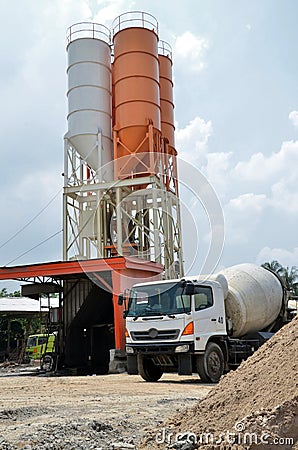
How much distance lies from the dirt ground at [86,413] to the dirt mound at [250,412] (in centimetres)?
50

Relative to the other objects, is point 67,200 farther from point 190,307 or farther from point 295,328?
point 295,328

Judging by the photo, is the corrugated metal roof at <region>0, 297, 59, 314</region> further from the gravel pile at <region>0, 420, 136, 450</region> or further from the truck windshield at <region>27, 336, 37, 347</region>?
the gravel pile at <region>0, 420, 136, 450</region>

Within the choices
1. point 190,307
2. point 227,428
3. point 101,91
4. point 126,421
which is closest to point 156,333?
point 190,307

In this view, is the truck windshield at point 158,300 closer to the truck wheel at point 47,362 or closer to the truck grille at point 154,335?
the truck grille at point 154,335

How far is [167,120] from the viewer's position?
28375mm

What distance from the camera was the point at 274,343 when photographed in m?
7.35

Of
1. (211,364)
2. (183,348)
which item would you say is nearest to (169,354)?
(183,348)

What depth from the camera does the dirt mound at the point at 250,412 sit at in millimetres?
4871

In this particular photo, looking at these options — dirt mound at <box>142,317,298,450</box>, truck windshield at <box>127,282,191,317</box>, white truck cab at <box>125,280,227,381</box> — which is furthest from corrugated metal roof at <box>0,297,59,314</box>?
dirt mound at <box>142,317,298,450</box>

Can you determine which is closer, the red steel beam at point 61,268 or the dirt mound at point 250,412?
the dirt mound at point 250,412

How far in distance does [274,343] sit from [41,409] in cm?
336

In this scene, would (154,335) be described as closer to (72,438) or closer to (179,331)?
(179,331)

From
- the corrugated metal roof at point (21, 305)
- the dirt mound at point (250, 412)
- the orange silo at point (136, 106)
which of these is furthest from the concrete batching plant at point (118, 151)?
the dirt mound at point (250, 412)

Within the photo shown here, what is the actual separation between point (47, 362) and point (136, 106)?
452 inches
